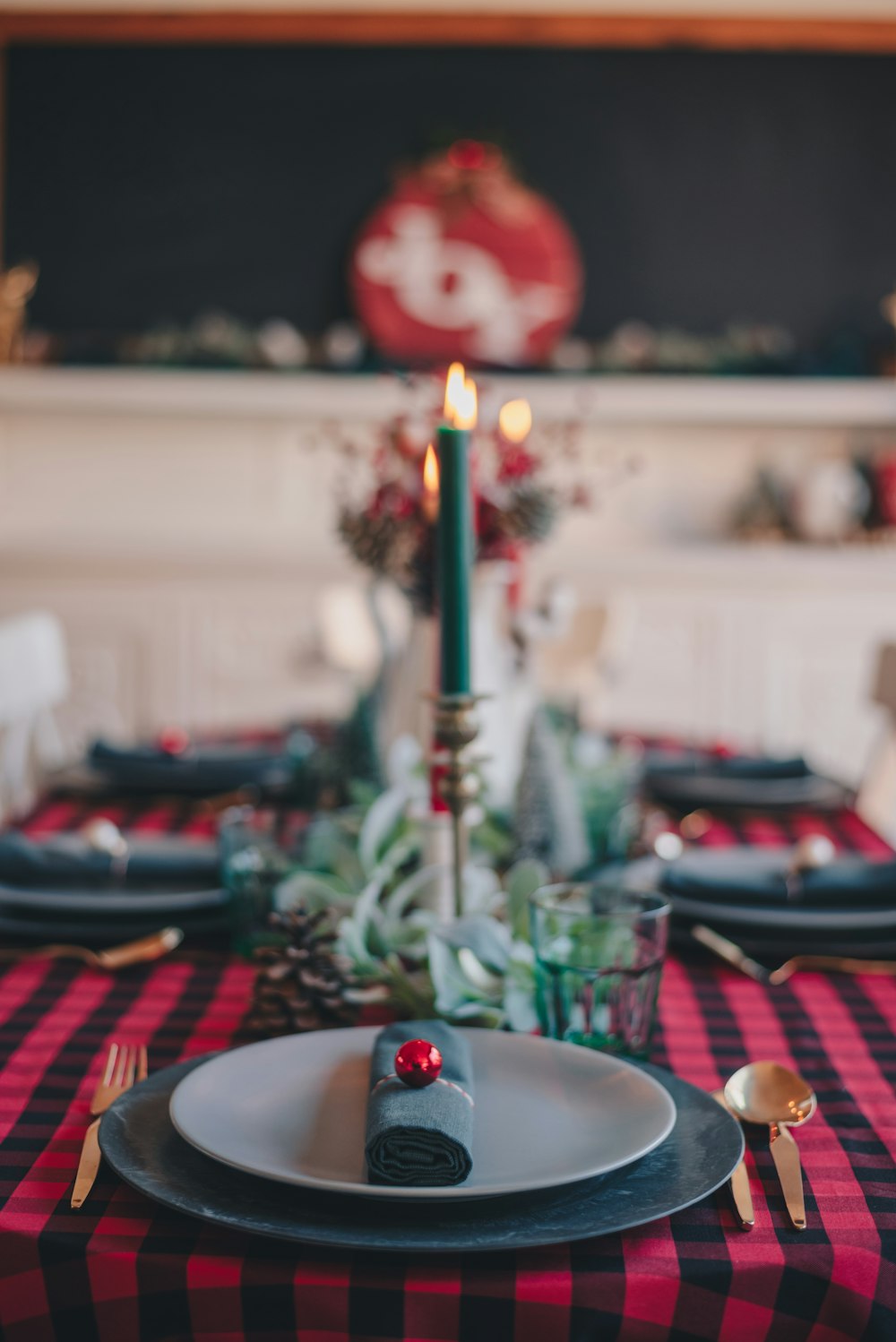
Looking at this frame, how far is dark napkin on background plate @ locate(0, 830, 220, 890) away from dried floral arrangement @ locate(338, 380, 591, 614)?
0.36 m

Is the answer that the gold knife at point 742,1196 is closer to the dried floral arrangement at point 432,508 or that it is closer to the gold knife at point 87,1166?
the gold knife at point 87,1166

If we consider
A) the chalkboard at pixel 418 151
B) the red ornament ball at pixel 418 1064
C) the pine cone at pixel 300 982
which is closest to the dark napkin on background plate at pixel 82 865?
the pine cone at pixel 300 982

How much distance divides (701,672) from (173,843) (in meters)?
2.67

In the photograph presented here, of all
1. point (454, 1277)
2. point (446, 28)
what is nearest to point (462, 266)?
point (446, 28)

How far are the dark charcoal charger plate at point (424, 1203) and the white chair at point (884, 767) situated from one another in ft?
4.46

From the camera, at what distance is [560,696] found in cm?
193

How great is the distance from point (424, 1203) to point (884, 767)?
60.6 inches

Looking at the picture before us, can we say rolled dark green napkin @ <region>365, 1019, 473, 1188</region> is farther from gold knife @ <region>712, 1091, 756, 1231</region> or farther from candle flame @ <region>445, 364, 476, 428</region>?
candle flame @ <region>445, 364, 476, 428</region>

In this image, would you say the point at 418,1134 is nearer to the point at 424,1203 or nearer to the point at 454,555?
the point at 424,1203

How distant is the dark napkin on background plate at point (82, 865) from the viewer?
1159mm

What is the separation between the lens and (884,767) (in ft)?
6.51

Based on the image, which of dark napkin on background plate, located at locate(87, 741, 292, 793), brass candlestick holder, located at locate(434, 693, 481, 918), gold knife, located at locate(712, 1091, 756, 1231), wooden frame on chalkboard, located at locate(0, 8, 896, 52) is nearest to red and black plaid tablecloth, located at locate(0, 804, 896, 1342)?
gold knife, located at locate(712, 1091, 756, 1231)

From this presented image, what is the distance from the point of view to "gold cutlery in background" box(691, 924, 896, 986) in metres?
1.01

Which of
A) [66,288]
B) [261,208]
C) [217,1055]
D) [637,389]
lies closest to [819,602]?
[637,389]
